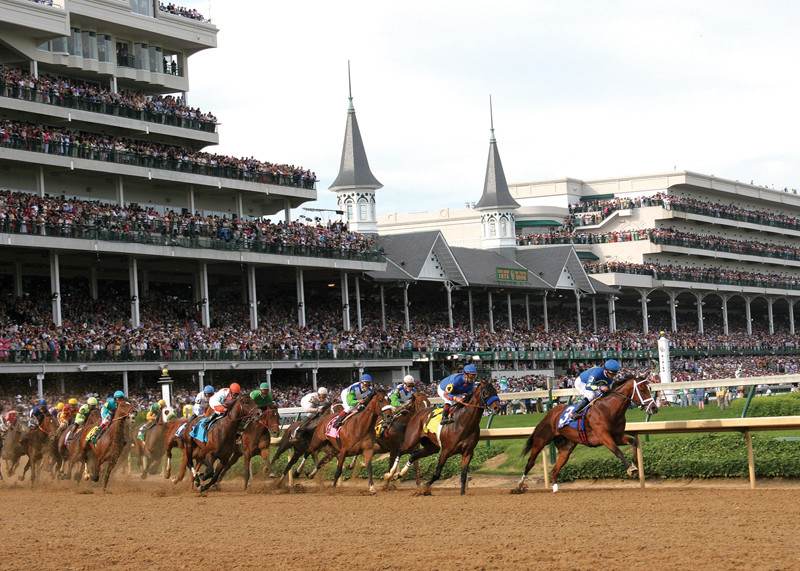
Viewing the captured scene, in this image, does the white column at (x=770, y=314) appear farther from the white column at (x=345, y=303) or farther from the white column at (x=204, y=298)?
the white column at (x=204, y=298)

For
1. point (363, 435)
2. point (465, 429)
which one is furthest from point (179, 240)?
point (465, 429)

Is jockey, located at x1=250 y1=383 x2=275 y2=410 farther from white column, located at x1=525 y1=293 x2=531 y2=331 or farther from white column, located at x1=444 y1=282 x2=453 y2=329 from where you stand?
white column, located at x1=525 y1=293 x2=531 y2=331

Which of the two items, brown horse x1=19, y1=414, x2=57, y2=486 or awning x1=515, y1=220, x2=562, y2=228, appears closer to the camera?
brown horse x1=19, y1=414, x2=57, y2=486

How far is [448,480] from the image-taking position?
72.6 ft

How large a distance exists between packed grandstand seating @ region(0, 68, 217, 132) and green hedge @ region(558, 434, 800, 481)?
28.3 m

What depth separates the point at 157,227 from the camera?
4300 centimetres

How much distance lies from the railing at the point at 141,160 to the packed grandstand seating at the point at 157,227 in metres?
1.52

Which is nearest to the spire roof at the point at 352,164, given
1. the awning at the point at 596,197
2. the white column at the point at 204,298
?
the white column at the point at 204,298

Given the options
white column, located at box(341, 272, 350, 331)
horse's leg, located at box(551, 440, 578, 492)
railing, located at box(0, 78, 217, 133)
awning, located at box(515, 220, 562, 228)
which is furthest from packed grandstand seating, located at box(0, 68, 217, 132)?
awning, located at box(515, 220, 562, 228)

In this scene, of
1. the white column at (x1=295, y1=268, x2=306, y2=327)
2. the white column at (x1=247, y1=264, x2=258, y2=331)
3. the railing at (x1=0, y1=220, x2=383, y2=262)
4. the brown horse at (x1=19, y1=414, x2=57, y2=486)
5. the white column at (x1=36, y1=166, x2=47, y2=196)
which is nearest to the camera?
the brown horse at (x1=19, y1=414, x2=57, y2=486)

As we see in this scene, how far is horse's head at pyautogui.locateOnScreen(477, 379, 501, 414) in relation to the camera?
18500mm

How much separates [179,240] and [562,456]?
89.7 ft

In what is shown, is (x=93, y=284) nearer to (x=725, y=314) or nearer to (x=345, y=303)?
(x=345, y=303)

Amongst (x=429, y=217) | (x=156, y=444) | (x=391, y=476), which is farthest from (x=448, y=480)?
(x=429, y=217)
